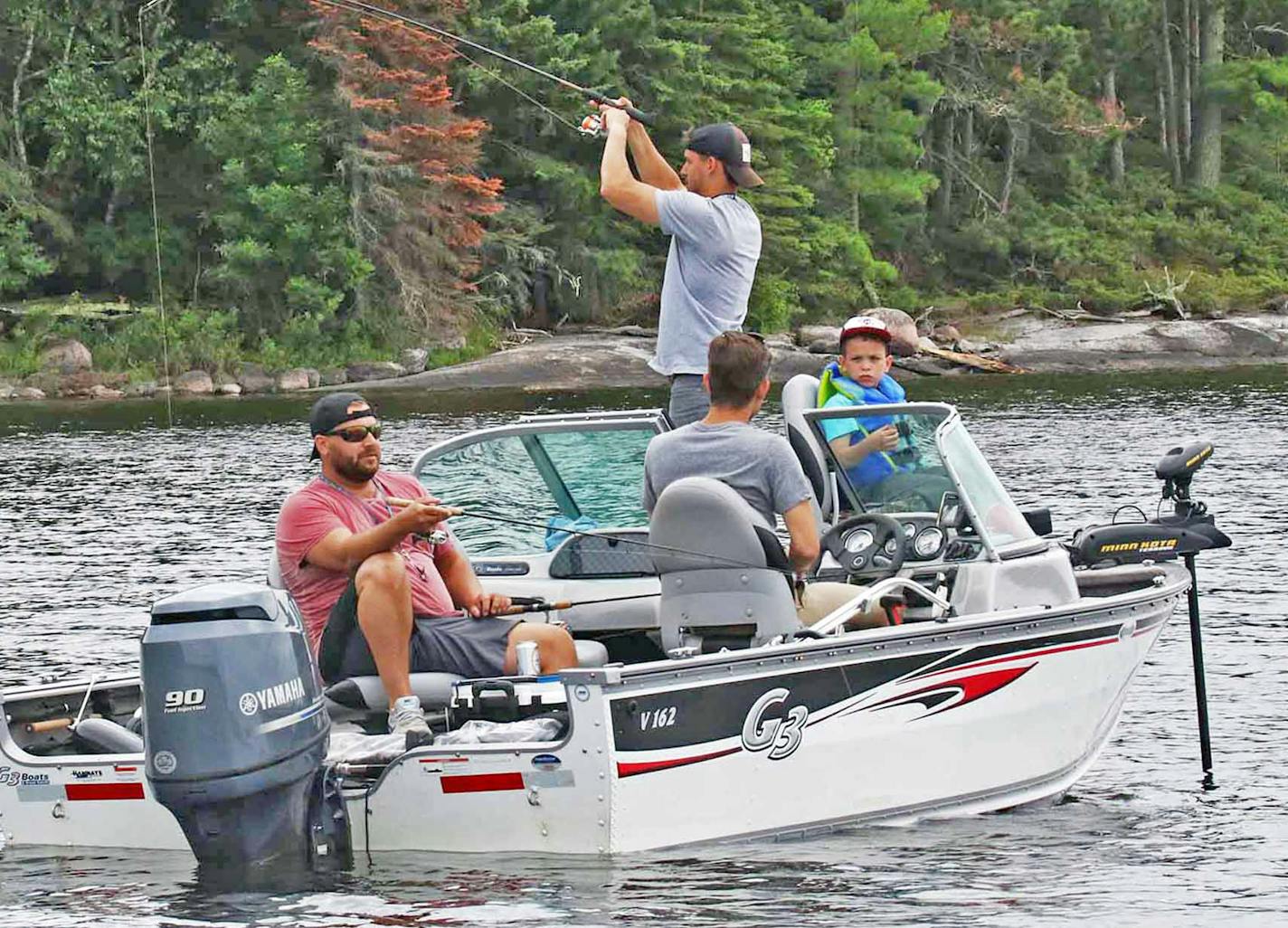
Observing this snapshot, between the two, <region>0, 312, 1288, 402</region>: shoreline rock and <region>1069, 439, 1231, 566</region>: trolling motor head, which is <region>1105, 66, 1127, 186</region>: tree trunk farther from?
<region>1069, 439, 1231, 566</region>: trolling motor head

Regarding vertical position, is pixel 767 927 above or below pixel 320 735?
below

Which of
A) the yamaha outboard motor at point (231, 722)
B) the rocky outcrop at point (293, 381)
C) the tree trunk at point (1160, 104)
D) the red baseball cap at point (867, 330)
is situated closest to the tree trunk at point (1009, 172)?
the tree trunk at point (1160, 104)

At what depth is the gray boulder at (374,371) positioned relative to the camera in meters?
43.0

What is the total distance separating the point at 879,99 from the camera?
51031 millimetres

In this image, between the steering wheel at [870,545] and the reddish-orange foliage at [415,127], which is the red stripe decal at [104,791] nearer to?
the steering wheel at [870,545]

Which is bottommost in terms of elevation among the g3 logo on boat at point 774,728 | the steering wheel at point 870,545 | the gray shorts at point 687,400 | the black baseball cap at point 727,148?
the g3 logo on boat at point 774,728

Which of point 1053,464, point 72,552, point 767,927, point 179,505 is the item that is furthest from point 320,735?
point 1053,464

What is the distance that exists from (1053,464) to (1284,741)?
1421 cm

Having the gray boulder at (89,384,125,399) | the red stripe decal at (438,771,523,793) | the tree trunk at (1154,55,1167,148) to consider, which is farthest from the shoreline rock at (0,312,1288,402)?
the red stripe decal at (438,771,523,793)

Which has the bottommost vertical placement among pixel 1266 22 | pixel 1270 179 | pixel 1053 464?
pixel 1053 464

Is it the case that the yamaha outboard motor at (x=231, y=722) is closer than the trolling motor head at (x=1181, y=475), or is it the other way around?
the yamaha outboard motor at (x=231, y=722)

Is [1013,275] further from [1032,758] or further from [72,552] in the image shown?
[1032,758]

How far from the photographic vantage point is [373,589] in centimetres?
737

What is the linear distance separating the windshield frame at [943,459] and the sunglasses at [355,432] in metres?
1.76
